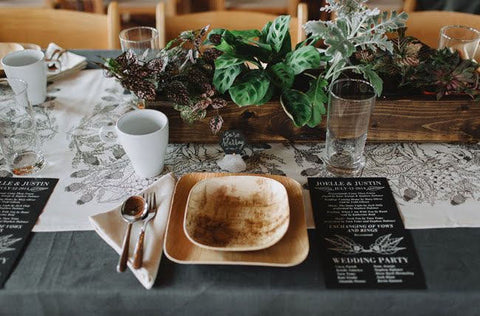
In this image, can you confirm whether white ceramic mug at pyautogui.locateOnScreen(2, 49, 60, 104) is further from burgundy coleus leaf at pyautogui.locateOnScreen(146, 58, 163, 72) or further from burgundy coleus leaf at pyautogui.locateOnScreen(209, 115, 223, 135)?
burgundy coleus leaf at pyautogui.locateOnScreen(209, 115, 223, 135)

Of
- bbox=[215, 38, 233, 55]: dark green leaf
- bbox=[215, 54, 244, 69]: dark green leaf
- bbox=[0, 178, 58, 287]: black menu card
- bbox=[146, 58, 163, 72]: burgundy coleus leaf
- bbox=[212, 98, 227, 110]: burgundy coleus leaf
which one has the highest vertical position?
bbox=[215, 38, 233, 55]: dark green leaf

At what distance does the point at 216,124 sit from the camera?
1.02m

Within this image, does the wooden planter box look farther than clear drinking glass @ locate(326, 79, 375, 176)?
Yes

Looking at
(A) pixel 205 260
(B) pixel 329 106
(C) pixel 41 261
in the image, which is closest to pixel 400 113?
(B) pixel 329 106

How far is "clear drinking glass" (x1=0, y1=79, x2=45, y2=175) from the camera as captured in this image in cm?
100

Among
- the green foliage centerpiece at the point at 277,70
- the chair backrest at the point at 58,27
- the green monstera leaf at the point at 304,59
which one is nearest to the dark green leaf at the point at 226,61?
the green foliage centerpiece at the point at 277,70

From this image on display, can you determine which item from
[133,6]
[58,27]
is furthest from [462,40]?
[133,6]

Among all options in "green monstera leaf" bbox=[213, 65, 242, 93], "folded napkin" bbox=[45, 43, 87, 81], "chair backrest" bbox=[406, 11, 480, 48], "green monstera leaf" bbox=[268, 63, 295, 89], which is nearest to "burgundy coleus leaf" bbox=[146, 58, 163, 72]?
"green monstera leaf" bbox=[213, 65, 242, 93]

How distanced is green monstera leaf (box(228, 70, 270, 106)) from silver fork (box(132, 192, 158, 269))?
0.85ft

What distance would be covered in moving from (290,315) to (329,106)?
421mm

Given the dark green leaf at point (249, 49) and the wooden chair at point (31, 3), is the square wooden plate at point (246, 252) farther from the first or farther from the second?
the wooden chair at point (31, 3)

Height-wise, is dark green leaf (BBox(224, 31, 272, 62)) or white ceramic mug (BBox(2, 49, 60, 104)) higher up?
dark green leaf (BBox(224, 31, 272, 62))

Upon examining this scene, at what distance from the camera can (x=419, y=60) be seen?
1089 mm

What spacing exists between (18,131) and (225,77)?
0.48m
